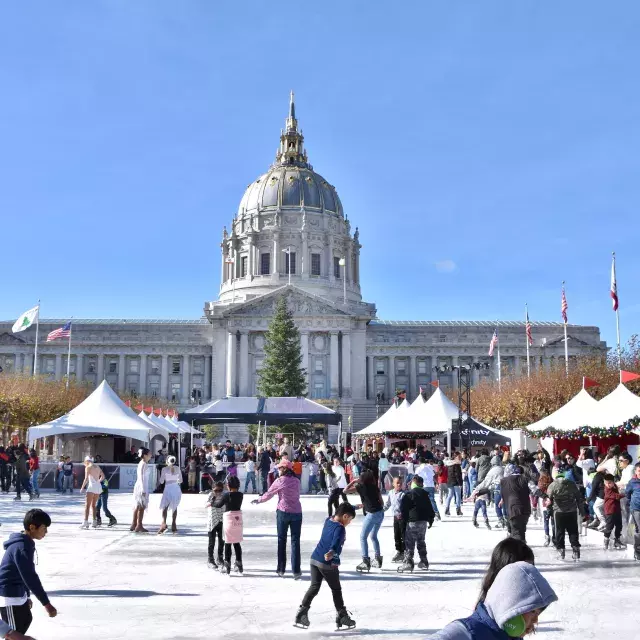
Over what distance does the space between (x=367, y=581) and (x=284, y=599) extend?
2020mm

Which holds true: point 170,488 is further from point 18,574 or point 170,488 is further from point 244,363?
point 244,363

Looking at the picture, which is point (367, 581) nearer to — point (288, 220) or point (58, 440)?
point (58, 440)

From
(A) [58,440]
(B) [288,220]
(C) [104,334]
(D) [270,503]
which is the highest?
(B) [288,220]

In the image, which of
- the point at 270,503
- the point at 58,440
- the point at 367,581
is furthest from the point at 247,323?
the point at 367,581

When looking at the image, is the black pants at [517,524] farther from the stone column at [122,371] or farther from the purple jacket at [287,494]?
the stone column at [122,371]

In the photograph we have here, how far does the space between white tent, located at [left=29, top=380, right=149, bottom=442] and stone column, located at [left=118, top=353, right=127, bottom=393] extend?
69501 mm

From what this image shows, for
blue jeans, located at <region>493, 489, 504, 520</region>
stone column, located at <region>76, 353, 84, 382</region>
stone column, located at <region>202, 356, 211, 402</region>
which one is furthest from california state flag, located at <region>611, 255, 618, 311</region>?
stone column, located at <region>76, 353, 84, 382</region>

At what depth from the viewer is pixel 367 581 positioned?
1248cm

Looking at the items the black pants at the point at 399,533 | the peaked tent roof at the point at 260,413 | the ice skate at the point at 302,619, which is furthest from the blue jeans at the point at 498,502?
the peaked tent roof at the point at 260,413

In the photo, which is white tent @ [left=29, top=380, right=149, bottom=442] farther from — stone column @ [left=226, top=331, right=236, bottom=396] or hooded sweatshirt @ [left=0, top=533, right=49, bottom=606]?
stone column @ [left=226, top=331, right=236, bottom=396]

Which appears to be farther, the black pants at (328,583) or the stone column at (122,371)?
the stone column at (122,371)

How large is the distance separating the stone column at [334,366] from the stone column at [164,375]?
21003mm

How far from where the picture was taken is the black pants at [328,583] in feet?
30.0

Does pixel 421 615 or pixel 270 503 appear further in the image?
pixel 270 503
